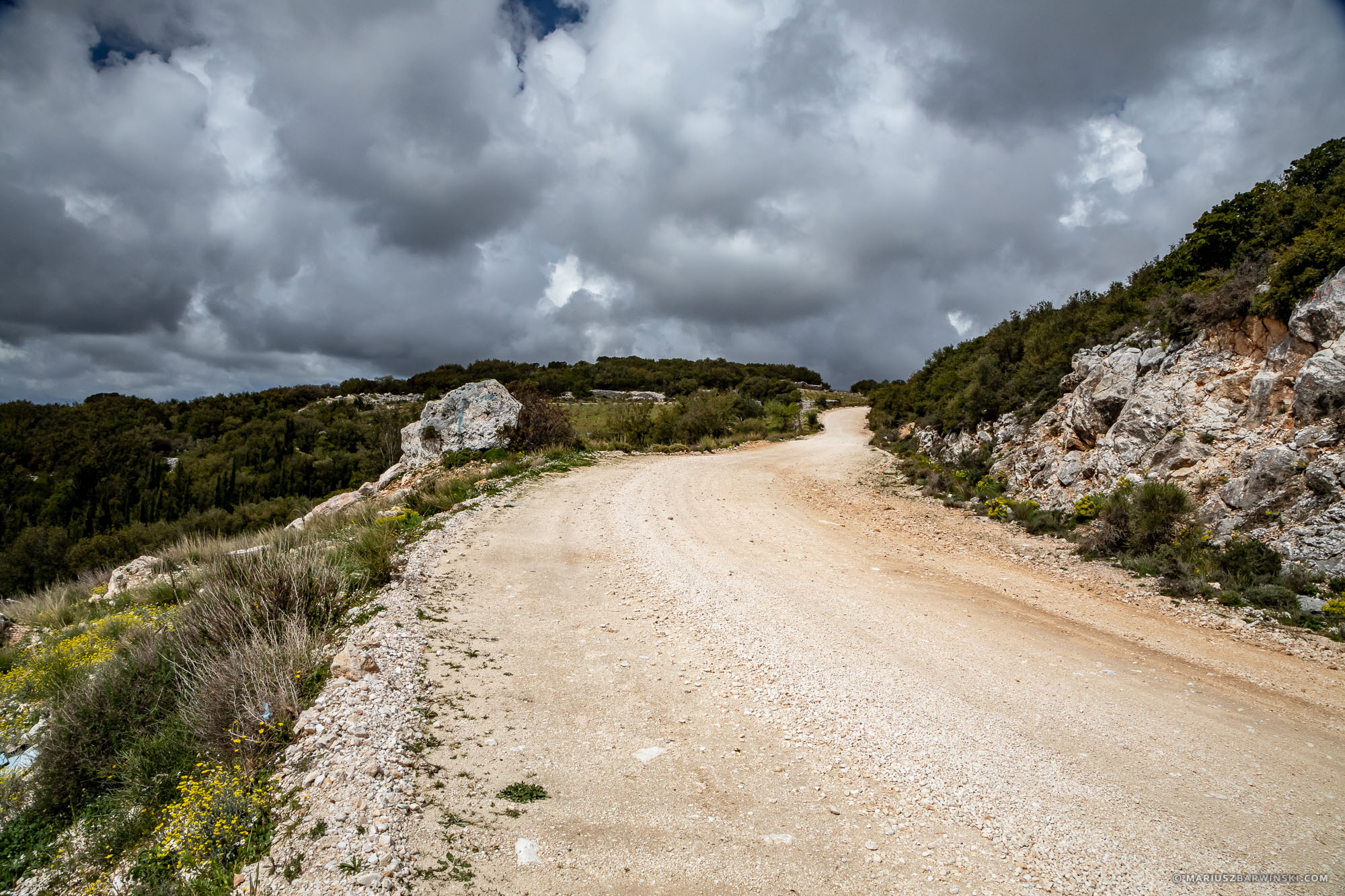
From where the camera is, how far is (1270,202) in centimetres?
1119

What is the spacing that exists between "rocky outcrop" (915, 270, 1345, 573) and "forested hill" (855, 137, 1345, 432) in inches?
15.8

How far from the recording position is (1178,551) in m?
8.16

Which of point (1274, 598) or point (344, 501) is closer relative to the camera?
point (1274, 598)

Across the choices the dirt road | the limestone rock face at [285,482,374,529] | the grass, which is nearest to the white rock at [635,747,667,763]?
the dirt road

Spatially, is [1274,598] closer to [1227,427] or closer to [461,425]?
[1227,427]

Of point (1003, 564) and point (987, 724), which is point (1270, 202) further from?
point (987, 724)

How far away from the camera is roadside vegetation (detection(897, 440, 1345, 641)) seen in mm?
6691

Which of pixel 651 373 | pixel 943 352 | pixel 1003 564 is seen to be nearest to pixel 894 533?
pixel 1003 564

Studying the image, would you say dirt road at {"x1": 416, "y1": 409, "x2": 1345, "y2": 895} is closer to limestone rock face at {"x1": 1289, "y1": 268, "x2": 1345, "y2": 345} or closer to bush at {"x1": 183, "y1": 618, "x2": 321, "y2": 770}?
bush at {"x1": 183, "y1": 618, "x2": 321, "y2": 770}

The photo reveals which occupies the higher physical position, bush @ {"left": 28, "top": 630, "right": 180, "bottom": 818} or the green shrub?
bush @ {"left": 28, "top": 630, "right": 180, "bottom": 818}

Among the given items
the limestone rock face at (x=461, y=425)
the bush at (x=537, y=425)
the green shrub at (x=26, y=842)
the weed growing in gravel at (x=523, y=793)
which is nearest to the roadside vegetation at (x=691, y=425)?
the bush at (x=537, y=425)

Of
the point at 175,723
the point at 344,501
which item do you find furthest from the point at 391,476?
the point at 175,723

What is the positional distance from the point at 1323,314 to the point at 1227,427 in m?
1.87

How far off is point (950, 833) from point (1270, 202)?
14288 mm
